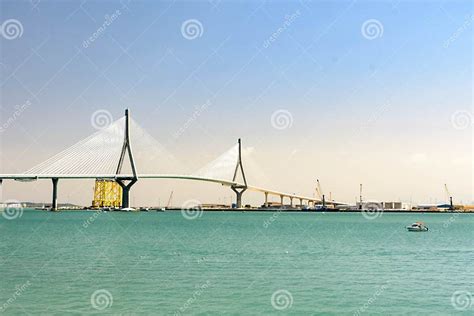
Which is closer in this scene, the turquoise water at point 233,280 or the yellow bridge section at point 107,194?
the turquoise water at point 233,280

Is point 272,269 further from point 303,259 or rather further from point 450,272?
point 450,272

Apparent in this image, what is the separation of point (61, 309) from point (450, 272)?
14929 mm

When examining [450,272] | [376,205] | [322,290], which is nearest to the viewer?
[322,290]

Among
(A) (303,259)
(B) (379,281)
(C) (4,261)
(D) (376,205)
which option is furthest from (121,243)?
(D) (376,205)

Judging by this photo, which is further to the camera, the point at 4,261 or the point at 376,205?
the point at 376,205

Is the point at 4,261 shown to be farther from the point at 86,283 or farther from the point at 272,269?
the point at 272,269

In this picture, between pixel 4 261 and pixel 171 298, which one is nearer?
pixel 171 298

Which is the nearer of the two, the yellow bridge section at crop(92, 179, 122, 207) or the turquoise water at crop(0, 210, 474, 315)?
the turquoise water at crop(0, 210, 474, 315)

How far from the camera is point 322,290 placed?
730 inches

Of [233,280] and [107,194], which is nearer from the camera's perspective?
[233,280]

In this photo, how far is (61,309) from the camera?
609 inches

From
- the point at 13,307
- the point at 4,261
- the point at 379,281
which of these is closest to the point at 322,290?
the point at 379,281

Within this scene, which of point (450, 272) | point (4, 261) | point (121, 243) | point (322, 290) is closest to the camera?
point (322, 290)

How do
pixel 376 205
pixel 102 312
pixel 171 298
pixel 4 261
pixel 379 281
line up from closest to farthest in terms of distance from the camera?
pixel 102 312 < pixel 171 298 < pixel 379 281 < pixel 4 261 < pixel 376 205
